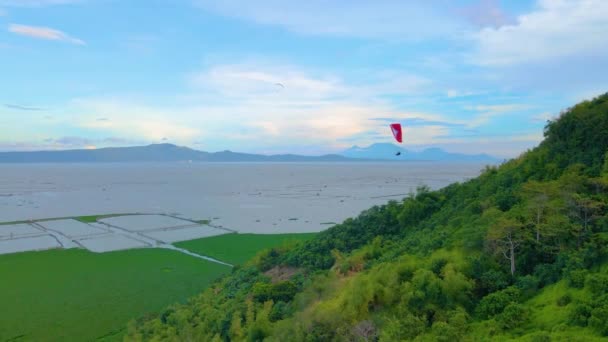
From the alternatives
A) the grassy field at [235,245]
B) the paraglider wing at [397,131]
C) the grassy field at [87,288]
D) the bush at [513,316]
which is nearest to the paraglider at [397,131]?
the paraglider wing at [397,131]

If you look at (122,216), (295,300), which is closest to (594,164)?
(295,300)

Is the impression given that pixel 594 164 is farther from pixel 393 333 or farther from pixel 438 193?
pixel 393 333

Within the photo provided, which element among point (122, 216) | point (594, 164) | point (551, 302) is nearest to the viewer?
point (551, 302)

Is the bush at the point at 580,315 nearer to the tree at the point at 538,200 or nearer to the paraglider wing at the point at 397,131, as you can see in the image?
the tree at the point at 538,200

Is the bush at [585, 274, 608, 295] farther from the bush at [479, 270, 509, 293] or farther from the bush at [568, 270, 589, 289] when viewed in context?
the bush at [479, 270, 509, 293]

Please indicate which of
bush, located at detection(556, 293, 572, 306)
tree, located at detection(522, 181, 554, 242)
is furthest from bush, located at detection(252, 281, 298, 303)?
bush, located at detection(556, 293, 572, 306)

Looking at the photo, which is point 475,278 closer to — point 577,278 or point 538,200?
point 577,278

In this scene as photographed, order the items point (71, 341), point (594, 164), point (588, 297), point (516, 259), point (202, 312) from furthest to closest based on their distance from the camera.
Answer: point (71, 341)
point (202, 312)
point (594, 164)
point (516, 259)
point (588, 297)
